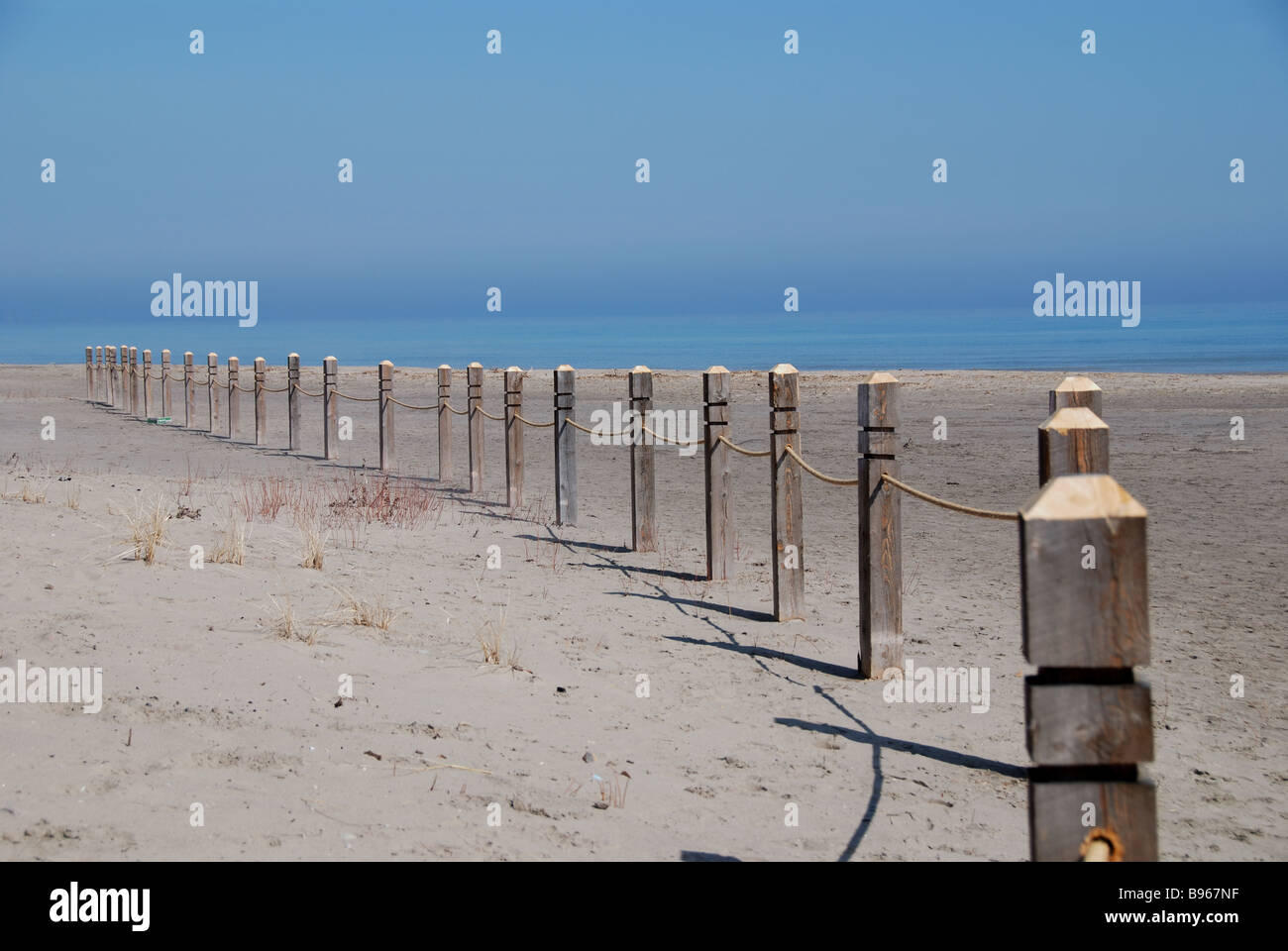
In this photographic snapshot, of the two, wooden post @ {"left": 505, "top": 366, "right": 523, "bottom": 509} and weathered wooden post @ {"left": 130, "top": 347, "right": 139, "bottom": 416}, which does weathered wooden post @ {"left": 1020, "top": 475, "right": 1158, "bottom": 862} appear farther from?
weathered wooden post @ {"left": 130, "top": 347, "right": 139, "bottom": 416}

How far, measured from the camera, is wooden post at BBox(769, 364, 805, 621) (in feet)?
25.1

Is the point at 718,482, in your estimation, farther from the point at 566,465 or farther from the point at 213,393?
the point at 213,393

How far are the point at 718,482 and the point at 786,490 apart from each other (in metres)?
1.41

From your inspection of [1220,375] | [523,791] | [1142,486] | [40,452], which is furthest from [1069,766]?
[1220,375]

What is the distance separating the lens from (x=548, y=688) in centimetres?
601

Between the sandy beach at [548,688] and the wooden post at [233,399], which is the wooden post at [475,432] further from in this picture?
the wooden post at [233,399]

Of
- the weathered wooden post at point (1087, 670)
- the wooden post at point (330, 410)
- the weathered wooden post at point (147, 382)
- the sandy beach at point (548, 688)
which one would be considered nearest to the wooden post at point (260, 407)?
the wooden post at point (330, 410)

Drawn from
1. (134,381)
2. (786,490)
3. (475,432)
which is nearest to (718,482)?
(786,490)

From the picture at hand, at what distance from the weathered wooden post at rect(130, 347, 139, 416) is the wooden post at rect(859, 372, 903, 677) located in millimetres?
23073

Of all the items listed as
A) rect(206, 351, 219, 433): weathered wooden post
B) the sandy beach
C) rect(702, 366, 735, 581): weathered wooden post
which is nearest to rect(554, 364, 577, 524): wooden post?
the sandy beach

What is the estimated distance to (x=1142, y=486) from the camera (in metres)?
13.1

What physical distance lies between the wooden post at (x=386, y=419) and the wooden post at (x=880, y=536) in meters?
10.7
